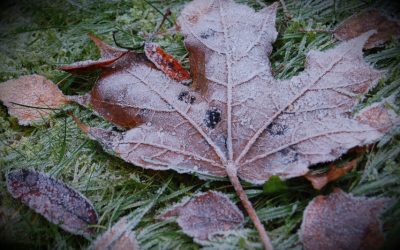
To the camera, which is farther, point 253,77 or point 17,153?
point 17,153

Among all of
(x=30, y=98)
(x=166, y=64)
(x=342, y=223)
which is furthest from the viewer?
(x=30, y=98)

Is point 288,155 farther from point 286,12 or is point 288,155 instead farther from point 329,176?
point 286,12

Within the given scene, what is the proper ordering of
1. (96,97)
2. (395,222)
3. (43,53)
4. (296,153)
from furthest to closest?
(43,53) → (96,97) → (296,153) → (395,222)

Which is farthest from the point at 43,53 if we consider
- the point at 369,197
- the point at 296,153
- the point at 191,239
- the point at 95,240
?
the point at 369,197

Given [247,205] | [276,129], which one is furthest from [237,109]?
[247,205]

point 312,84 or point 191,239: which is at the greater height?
point 312,84

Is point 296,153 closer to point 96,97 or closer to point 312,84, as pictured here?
point 312,84
